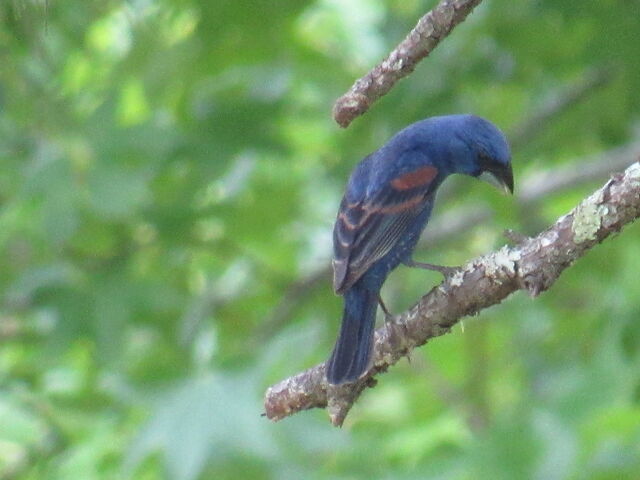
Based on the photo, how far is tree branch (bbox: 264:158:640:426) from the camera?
6.86 feet

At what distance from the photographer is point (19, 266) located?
20.1ft

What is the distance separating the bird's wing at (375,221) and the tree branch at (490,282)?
720 mm

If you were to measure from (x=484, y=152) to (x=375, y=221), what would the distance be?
1.60 ft

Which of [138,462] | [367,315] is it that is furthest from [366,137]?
[367,315]

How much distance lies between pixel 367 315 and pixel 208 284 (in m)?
3.10

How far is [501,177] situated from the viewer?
9.82 feet

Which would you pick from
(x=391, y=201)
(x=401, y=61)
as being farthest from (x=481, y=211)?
(x=401, y=61)

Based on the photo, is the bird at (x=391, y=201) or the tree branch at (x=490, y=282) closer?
the tree branch at (x=490, y=282)

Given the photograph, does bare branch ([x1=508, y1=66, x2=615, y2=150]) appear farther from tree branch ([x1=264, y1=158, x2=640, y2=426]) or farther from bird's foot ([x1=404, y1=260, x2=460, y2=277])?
tree branch ([x1=264, y1=158, x2=640, y2=426])

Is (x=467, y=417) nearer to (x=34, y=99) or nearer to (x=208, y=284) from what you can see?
(x=208, y=284)

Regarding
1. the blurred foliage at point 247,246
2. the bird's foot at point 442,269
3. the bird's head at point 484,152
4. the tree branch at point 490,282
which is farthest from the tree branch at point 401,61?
the blurred foliage at point 247,246

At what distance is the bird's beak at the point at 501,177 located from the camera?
2930 mm

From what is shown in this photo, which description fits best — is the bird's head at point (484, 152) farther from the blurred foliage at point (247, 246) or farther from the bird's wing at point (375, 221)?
the blurred foliage at point (247, 246)

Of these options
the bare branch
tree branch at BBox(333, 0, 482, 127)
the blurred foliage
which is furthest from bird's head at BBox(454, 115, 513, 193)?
the bare branch
